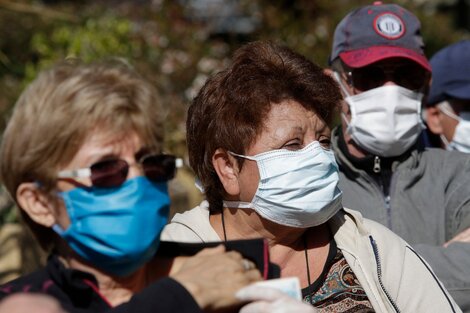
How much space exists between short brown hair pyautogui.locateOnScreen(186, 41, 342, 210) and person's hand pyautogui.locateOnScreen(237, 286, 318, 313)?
3.20ft

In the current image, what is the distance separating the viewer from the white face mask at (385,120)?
3816 mm

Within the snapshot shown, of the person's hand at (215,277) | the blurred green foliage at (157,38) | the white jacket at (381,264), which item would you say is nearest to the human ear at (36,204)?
the person's hand at (215,277)

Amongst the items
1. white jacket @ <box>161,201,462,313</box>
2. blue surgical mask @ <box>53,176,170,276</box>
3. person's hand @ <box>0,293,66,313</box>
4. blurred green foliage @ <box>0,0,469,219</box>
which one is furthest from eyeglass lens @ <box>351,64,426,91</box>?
blurred green foliage @ <box>0,0,469,219</box>

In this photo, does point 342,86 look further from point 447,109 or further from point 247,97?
point 247,97

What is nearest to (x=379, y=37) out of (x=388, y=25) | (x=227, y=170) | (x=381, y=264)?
(x=388, y=25)

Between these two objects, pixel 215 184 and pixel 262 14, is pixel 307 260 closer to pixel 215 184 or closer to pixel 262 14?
pixel 215 184

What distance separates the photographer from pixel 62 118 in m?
2.19

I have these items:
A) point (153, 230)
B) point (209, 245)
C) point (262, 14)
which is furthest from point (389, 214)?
point (262, 14)

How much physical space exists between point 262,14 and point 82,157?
27.6 feet

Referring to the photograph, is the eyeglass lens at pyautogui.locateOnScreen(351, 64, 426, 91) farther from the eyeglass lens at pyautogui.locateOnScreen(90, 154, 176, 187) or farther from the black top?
the black top

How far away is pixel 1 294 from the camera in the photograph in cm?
219

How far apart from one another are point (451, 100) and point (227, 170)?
1.73m

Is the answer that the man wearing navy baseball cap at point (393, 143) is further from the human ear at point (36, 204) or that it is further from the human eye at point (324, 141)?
the human ear at point (36, 204)

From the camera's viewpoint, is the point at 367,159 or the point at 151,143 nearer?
the point at 151,143
